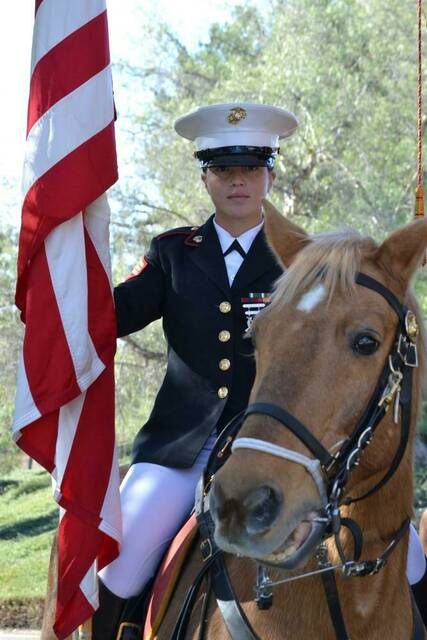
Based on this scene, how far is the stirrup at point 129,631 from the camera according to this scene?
13.0ft

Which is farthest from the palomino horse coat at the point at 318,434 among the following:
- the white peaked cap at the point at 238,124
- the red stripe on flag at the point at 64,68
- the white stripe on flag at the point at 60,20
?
the white stripe on flag at the point at 60,20

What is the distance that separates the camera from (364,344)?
2971mm

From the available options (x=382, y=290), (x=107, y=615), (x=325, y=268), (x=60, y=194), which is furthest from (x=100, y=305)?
(x=382, y=290)

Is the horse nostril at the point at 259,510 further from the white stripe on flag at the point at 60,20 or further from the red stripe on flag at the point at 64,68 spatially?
the white stripe on flag at the point at 60,20

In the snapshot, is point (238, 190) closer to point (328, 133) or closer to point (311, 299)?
point (311, 299)

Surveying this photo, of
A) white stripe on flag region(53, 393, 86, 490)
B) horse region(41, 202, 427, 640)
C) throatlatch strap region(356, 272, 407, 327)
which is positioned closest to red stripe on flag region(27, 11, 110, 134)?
white stripe on flag region(53, 393, 86, 490)

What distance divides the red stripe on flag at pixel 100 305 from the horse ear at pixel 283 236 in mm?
1021

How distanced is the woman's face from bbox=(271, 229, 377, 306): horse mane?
1.25m

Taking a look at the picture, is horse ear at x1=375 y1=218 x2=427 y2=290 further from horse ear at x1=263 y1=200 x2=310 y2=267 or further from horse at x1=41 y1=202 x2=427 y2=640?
horse ear at x1=263 y1=200 x2=310 y2=267

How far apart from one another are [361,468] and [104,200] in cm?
186

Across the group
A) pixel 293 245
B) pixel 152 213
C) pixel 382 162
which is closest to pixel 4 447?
pixel 152 213

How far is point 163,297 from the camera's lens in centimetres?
456

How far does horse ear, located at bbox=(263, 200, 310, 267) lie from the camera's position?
11.4ft

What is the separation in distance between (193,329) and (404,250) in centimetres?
140
